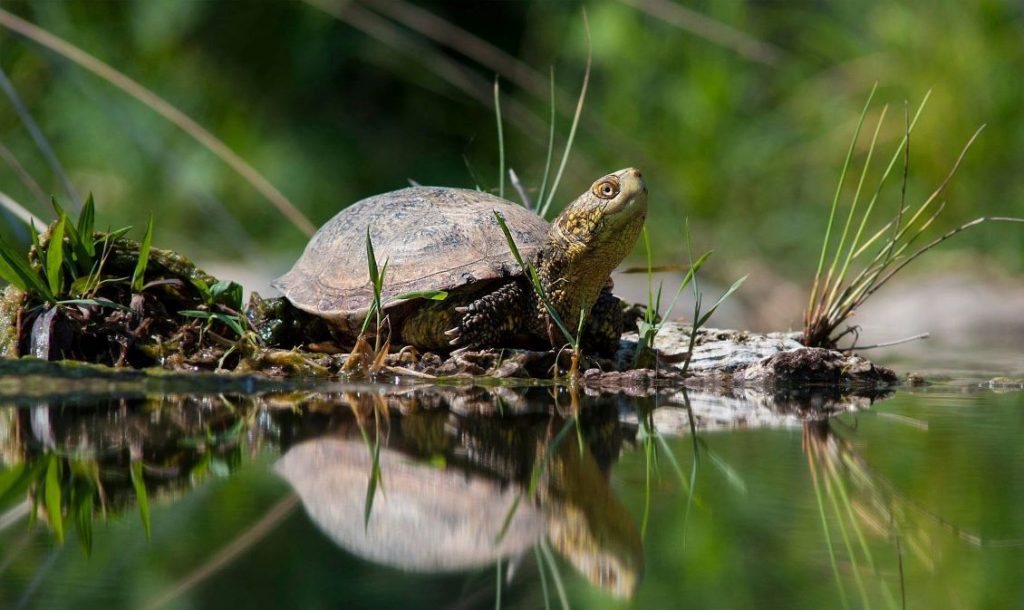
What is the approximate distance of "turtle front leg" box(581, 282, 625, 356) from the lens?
3203 millimetres

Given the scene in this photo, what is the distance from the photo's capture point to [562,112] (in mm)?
7801

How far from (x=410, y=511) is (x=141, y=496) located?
1.14ft

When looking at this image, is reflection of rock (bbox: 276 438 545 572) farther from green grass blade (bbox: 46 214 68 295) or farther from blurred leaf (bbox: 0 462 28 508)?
green grass blade (bbox: 46 214 68 295)

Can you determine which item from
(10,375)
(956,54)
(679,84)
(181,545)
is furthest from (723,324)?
(181,545)

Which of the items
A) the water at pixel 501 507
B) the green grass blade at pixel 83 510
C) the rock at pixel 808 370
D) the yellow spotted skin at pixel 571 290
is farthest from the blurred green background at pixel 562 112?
the green grass blade at pixel 83 510

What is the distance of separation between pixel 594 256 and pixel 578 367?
0.30 metres

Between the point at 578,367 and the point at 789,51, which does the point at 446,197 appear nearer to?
the point at 578,367

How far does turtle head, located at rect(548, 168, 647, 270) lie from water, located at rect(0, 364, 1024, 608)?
29.7 inches

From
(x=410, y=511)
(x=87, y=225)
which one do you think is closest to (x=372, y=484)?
(x=410, y=511)

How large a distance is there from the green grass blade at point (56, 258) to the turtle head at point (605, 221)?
4.20 ft

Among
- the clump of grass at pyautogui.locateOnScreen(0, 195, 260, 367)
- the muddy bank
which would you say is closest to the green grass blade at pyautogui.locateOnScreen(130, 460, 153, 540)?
the muddy bank

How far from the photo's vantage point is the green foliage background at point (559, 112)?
7.80 m

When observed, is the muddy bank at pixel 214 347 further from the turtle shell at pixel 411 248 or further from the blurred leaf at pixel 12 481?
the blurred leaf at pixel 12 481

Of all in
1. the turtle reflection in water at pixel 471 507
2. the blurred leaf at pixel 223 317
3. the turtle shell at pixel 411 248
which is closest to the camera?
the turtle reflection in water at pixel 471 507
